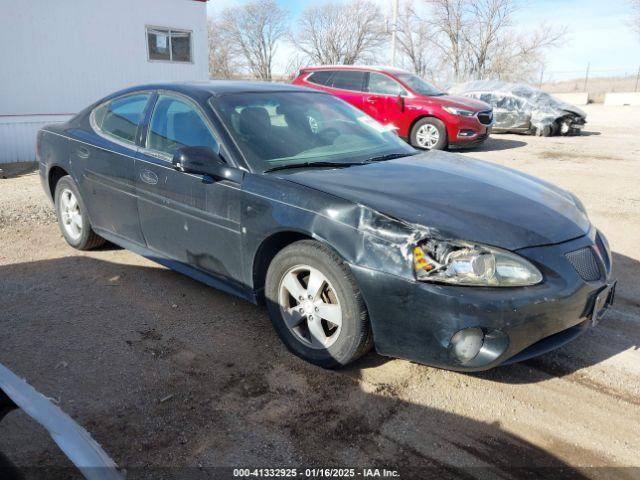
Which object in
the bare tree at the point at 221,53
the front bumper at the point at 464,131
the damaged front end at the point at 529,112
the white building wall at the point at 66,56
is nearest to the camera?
the white building wall at the point at 66,56

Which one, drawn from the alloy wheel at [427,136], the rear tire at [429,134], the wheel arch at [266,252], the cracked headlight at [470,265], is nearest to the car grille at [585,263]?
the cracked headlight at [470,265]

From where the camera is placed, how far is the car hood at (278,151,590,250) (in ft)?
9.12

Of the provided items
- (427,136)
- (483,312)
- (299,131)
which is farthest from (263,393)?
(427,136)

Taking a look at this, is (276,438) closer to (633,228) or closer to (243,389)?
(243,389)

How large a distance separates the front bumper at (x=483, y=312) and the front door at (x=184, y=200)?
41.5 inches

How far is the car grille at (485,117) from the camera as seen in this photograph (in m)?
12.0

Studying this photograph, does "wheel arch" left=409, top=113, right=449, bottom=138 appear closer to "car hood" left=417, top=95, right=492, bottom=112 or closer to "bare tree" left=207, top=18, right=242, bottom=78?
"car hood" left=417, top=95, right=492, bottom=112

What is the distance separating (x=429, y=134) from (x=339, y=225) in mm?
9725

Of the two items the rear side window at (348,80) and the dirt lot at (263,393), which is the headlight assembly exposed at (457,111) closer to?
the rear side window at (348,80)

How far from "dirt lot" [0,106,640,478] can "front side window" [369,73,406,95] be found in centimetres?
868

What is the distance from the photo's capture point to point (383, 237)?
2732 mm

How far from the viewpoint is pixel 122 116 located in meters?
4.42

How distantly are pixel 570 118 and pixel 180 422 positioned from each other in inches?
632

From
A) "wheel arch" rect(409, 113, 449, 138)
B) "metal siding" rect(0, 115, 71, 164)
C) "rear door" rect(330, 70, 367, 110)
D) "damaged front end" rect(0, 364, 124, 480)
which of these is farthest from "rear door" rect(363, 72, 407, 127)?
"damaged front end" rect(0, 364, 124, 480)
